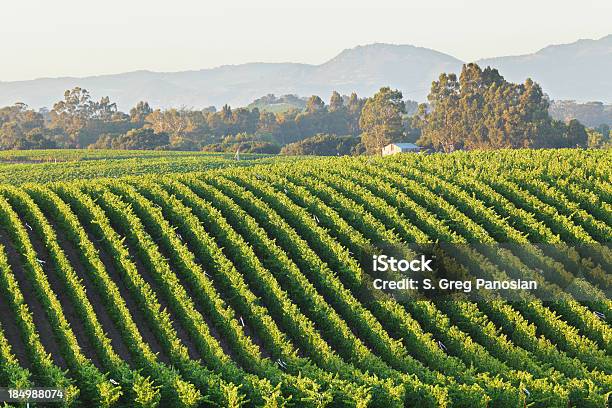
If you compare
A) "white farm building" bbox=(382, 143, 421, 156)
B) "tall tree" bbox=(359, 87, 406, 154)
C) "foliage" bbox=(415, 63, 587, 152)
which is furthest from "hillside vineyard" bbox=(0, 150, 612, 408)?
"tall tree" bbox=(359, 87, 406, 154)

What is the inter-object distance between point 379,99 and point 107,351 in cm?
7396

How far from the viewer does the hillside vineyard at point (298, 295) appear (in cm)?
1323

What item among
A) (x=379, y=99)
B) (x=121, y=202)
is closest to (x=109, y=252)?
(x=121, y=202)

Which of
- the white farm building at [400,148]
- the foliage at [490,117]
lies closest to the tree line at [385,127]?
the foliage at [490,117]

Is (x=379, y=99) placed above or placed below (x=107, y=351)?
above

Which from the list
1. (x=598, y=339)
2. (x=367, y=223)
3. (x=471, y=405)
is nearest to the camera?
(x=471, y=405)

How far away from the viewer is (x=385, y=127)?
83.8 metres

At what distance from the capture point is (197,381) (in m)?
13.5

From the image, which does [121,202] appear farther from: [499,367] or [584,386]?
[584,386]

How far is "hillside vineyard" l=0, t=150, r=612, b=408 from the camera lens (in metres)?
13.2

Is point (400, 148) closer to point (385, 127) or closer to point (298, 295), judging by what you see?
point (385, 127)

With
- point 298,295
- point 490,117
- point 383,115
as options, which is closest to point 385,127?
point 383,115

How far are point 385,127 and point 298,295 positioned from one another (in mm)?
67878

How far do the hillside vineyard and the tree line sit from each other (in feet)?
Answer: 162
